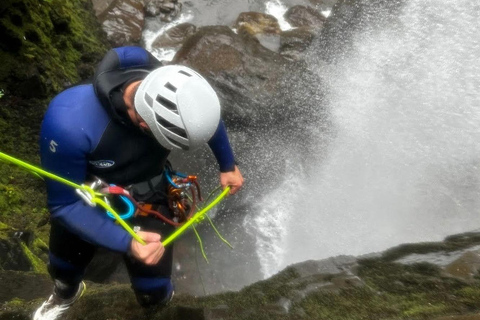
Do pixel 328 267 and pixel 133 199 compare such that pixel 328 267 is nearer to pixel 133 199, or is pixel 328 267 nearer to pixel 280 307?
pixel 280 307

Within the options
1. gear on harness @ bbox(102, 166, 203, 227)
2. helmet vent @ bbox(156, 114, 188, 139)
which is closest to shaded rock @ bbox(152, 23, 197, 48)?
gear on harness @ bbox(102, 166, 203, 227)

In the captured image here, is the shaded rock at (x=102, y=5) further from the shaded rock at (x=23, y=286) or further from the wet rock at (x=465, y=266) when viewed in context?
the wet rock at (x=465, y=266)

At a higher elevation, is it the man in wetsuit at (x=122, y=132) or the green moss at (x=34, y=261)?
the man in wetsuit at (x=122, y=132)

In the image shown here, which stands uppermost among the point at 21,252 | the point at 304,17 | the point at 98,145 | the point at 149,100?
the point at 304,17

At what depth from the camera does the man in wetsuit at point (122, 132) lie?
2.59 meters

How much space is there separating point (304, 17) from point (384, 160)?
201 inches

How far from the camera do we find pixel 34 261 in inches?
196

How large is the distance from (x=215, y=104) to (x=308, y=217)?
537 centimetres

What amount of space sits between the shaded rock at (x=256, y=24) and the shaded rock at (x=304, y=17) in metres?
0.46

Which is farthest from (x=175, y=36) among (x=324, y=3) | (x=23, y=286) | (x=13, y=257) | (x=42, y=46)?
(x=23, y=286)

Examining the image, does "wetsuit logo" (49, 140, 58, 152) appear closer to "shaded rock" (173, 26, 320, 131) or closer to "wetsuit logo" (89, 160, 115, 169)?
"wetsuit logo" (89, 160, 115, 169)

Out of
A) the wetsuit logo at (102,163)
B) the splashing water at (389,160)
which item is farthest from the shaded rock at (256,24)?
the wetsuit logo at (102,163)

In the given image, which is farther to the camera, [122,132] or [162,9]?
[162,9]

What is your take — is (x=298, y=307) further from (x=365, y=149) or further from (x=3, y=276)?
(x=365, y=149)
